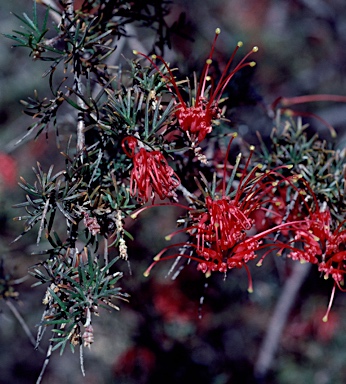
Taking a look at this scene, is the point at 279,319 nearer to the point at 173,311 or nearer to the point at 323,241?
the point at 173,311

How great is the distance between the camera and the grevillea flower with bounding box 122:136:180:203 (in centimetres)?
100

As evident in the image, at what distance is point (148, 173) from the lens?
3.28ft

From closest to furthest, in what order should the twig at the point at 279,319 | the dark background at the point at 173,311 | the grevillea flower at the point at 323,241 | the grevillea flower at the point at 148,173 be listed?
the grevillea flower at the point at 148,173 → the grevillea flower at the point at 323,241 → the dark background at the point at 173,311 → the twig at the point at 279,319

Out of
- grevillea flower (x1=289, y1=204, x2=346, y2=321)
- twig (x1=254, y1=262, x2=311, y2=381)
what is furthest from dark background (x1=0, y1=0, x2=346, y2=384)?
grevillea flower (x1=289, y1=204, x2=346, y2=321)

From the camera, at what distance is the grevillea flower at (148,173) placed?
100cm

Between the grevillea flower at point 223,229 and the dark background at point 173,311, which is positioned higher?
the grevillea flower at point 223,229

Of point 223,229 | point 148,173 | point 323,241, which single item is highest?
point 148,173

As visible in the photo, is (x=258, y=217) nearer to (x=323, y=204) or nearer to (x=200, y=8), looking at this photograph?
(x=323, y=204)

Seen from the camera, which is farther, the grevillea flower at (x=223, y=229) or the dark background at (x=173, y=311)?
the dark background at (x=173, y=311)

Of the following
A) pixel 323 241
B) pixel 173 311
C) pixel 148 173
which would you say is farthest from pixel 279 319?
pixel 148 173

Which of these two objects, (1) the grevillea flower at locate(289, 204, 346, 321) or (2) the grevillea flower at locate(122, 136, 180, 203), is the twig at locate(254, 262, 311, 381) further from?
(2) the grevillea flower at locate(122, 136, 180, 203)

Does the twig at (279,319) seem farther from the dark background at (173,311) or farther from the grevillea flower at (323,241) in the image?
the grevillea flower at (323,241)

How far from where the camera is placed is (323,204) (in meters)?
1.19

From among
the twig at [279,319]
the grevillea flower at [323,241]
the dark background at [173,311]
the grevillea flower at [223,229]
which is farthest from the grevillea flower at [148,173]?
the twig at [279,319]
